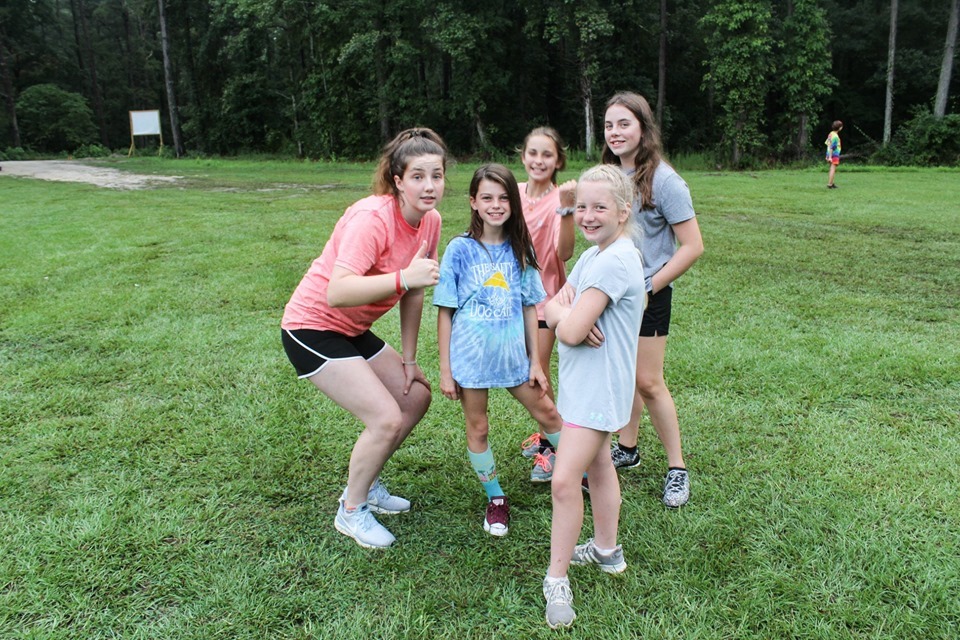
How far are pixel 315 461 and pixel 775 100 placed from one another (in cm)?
2978

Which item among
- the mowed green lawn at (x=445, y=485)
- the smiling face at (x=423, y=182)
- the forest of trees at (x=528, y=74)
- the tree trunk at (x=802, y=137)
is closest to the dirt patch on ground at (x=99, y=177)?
the forest of trees at (x=528, y=74)

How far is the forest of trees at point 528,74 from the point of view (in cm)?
2586

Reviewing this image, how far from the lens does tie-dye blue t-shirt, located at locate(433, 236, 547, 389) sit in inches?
106

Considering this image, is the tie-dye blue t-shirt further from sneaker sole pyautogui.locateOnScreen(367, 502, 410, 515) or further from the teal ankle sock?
sneaker sole pyautogui.locateOnScreen(367, 502, 410, 515)

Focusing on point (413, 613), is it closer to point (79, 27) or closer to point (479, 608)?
point (479, 608)

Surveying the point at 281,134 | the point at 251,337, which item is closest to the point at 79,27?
the point at 281,134

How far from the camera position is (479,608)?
249 centimetres

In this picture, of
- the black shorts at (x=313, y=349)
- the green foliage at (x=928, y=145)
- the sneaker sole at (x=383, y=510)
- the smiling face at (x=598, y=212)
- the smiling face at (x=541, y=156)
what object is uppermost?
the green foliage at (x=928, y=145)

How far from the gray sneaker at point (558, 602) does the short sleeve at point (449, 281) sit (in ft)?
3.64

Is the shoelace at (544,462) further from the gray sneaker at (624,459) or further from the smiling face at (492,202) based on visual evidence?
the smiling face at (492,202)

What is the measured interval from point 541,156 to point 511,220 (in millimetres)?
512

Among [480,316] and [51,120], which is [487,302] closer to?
[480,316]

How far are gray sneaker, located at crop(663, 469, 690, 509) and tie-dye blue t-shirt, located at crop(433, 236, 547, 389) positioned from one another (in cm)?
97

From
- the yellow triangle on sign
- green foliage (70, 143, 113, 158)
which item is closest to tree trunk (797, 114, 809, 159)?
the yellow triangle on sign
